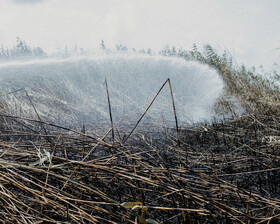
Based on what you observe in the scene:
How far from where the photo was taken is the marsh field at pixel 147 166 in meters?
0.78

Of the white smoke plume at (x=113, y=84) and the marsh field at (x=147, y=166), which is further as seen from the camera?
the white smoke plume at (x=113, y=84)

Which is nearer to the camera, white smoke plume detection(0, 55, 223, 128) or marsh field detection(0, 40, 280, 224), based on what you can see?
marsh field detection(0, 40, 280, 224)

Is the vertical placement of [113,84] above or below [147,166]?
below

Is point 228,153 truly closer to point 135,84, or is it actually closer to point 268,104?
point 268,104

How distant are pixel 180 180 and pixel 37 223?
19.2 inches

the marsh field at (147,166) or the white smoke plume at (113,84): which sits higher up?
the marsh field at (147,166)

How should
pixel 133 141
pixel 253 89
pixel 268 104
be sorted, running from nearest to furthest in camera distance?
1. pixel 133 141
2. pixel 268 104
3. pixel 253 89

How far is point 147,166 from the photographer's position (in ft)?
3.30

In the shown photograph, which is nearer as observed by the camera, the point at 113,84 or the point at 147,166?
the point at 147,166

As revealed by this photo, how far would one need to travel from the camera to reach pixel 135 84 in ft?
19.1

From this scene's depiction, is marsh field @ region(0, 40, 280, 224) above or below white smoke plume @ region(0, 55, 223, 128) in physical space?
above

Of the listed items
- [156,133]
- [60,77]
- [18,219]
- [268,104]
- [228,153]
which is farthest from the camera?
[60,77]

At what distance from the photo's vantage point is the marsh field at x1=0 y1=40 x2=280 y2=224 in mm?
779

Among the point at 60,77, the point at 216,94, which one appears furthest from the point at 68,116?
the point at 216,94
